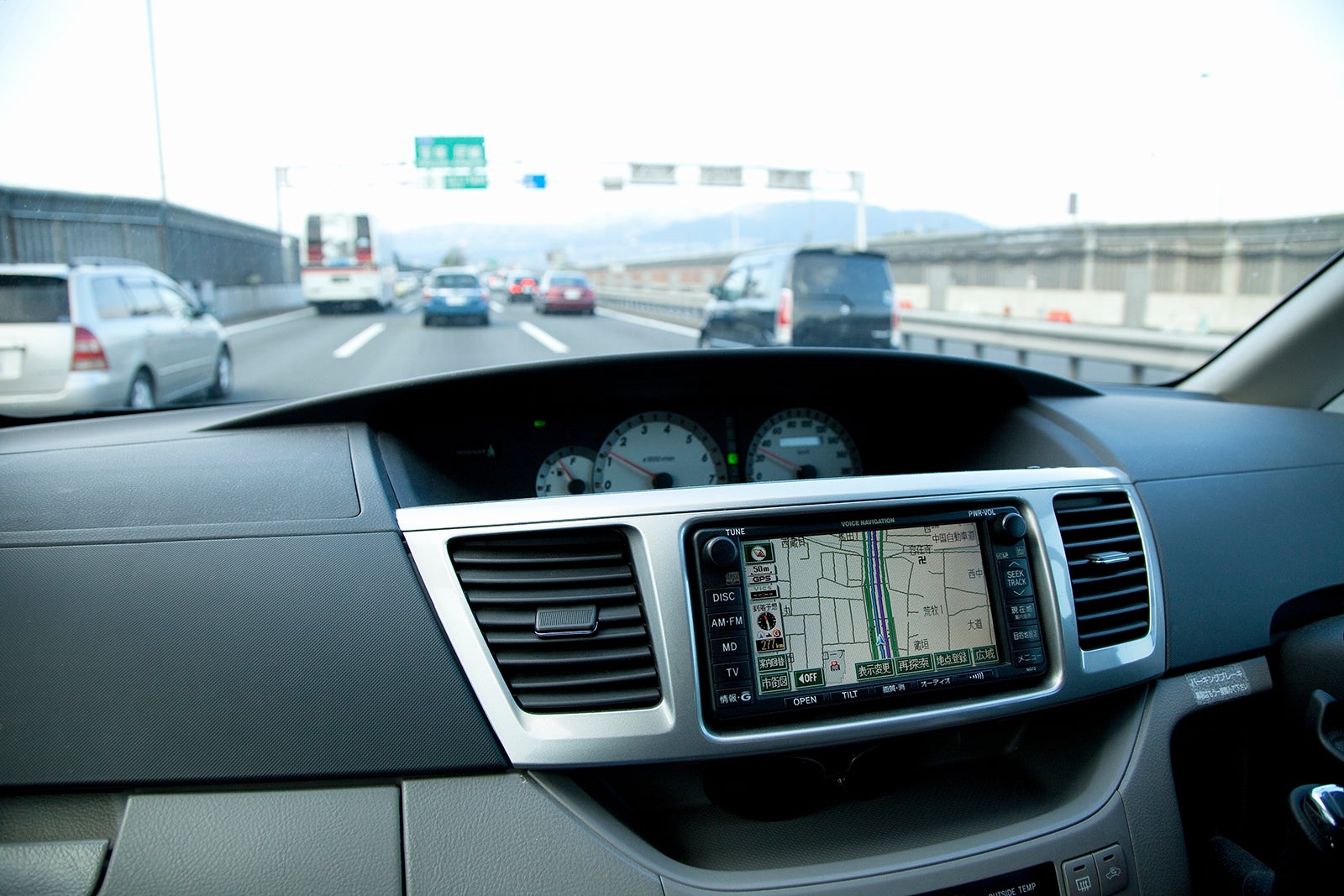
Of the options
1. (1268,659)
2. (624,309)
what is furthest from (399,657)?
(624,309)

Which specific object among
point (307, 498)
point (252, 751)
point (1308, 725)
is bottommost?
point (1308, 725)

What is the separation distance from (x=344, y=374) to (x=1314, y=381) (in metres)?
5.21

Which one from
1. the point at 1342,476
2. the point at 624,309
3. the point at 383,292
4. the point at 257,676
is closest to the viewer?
the point at 257,676

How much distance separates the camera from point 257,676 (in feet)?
5.74

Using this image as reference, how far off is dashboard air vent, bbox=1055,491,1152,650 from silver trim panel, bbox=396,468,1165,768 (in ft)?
0.14

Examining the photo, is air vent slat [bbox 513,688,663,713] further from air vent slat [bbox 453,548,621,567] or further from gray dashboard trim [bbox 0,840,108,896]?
gray dashboard trim [bbox 0,840,108,896]

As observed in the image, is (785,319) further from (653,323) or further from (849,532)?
(849,532)

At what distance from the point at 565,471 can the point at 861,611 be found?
121cm

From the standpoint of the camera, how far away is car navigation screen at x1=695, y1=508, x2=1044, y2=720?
74.8 inches

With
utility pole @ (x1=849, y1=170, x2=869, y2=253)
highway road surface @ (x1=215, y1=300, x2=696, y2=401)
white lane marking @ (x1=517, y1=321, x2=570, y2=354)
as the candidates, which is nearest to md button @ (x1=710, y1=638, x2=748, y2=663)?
highway road surface @ (x1=215, y1=300, x2=696, y2=401)

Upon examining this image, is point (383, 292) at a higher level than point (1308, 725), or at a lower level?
higher

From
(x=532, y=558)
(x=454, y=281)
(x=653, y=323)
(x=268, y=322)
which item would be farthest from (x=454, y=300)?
(x=532, y=558)

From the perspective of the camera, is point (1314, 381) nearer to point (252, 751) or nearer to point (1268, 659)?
point (1268, 659)

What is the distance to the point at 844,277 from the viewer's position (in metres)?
8.69
